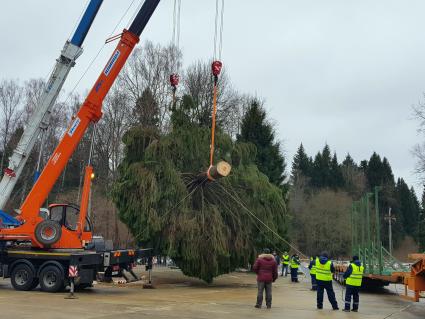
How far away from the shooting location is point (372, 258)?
57.6 feet

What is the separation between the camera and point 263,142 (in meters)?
34.7

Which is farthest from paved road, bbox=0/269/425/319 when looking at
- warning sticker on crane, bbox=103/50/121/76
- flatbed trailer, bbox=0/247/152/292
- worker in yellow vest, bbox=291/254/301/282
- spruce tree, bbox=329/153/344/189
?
spruce tree, bbox=329/153/344/189

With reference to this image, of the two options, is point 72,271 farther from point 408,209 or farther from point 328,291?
point 408,209

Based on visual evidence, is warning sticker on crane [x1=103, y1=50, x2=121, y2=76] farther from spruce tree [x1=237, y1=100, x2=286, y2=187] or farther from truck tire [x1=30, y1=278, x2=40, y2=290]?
spruce tree [x1=237, y1=100, x2=286, y2=187]

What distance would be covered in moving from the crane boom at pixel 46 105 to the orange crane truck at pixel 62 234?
96cm

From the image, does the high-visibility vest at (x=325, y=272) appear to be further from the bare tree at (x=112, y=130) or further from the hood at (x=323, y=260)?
the bare tree at (x=112, y=130)

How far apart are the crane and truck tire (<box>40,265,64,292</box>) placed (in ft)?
2.41

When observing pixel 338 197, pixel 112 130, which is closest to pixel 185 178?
pixel 112 130

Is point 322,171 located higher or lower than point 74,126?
higher

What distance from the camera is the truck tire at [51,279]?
15141mm

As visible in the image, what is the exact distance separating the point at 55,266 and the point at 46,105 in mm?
5337

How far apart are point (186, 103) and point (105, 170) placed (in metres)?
20.4

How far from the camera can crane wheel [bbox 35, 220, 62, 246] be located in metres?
15.3

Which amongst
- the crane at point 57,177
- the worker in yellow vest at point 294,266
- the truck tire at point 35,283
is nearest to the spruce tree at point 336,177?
the worker in yellow vest at point 294,266
